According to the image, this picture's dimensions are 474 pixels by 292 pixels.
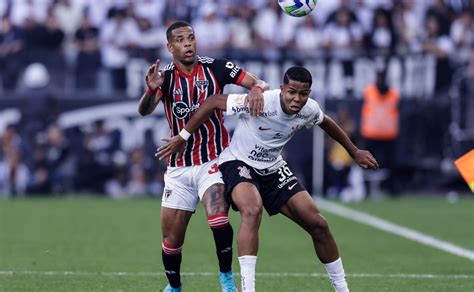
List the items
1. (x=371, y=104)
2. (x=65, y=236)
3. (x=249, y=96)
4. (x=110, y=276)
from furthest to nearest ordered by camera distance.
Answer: (x=371, y=104), (x=65, y=236), (x=110, y=276), (x=249, y=96)

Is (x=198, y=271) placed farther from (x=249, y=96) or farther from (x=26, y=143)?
(x=26, y=143)

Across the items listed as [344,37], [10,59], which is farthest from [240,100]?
[344,37]

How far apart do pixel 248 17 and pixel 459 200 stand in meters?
5.40

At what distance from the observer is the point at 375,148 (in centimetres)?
2136

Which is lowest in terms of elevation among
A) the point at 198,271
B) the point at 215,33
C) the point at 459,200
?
the point at 459,200

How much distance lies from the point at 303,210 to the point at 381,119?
12.6m

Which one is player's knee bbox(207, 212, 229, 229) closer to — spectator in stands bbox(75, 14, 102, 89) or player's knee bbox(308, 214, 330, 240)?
player's knee bbox(308, 214, 330, 240)

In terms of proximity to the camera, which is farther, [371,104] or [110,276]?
[371,104]

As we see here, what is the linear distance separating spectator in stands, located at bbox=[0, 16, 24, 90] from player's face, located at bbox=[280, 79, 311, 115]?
1307 cm

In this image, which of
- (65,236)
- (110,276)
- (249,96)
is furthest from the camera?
(65,236)

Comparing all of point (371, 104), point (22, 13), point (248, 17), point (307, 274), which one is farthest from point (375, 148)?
point (307, 274)

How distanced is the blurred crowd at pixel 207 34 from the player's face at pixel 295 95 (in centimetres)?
1238

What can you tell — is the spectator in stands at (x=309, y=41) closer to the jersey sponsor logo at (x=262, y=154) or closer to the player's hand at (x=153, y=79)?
the jersey sponsor logo at (x=262, y=154)

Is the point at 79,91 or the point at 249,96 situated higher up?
the point at 249,96
